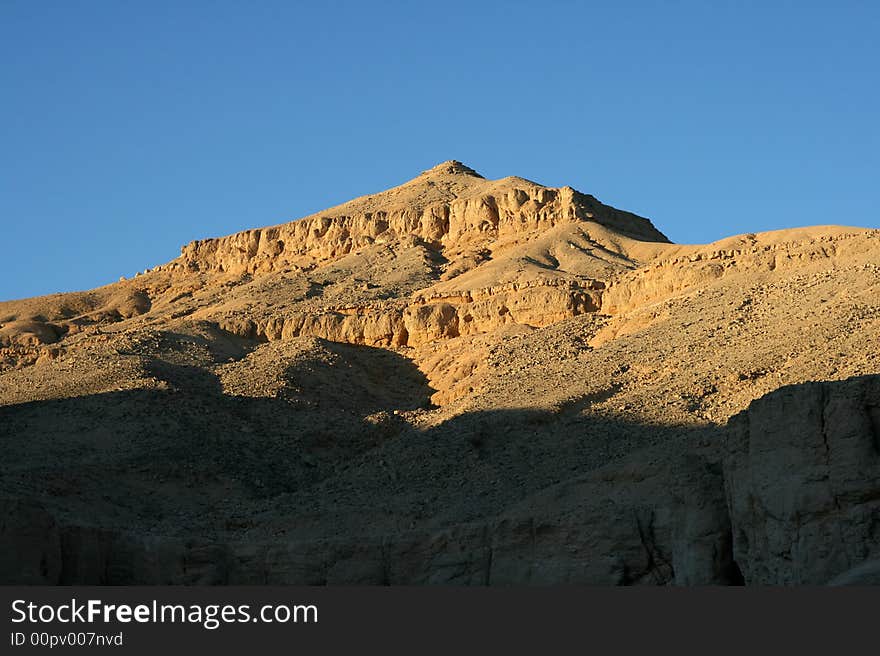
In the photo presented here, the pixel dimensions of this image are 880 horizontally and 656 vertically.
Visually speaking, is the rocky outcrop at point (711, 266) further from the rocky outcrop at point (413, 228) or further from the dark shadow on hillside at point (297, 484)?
the rocky outcrop at point (413, 228)

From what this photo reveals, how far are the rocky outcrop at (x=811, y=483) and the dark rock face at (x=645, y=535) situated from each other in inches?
0.8

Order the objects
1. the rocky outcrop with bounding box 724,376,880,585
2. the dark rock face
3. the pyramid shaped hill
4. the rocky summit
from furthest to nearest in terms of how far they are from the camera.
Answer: the pyramid shaped hill < the rocky summit < the dark rock face < the rocky outcrop with bounding box 724,376,880,585

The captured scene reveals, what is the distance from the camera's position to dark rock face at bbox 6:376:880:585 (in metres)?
27.7

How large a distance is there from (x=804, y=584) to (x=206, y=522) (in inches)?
737

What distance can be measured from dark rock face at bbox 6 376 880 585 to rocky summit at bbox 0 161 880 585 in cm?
5

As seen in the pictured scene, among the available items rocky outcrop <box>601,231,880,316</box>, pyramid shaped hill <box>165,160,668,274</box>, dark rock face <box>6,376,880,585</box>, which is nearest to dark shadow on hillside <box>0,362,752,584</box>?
dark rock face <box>6,376,880,585</box>

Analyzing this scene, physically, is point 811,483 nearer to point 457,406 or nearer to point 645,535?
point 645,535

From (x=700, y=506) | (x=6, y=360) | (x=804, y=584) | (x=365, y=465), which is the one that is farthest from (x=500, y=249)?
(x=804, y=584)

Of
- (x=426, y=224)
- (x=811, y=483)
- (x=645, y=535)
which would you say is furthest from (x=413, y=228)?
(x=811, y=483)

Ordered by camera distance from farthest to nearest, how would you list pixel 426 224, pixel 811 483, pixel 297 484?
pixel 426 224
pixel 297 484
pixel 811 483

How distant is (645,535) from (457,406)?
19376 millimetres

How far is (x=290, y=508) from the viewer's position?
4412cm

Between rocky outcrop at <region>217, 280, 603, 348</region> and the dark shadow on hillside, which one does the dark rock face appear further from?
rocky outcrop at <region>217, 280, 603, 348</region>

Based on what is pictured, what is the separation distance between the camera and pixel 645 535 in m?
33.4
